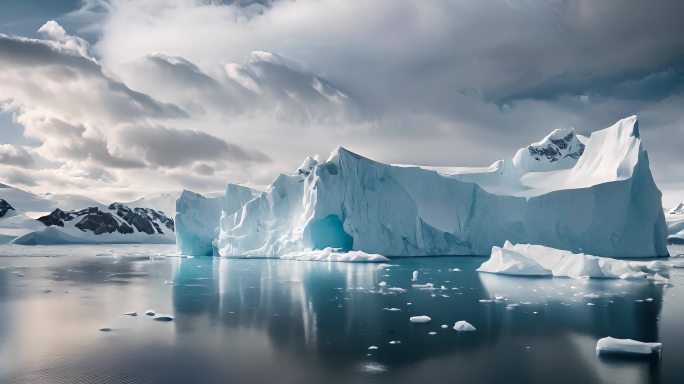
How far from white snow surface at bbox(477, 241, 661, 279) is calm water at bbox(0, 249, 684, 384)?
2217 mm

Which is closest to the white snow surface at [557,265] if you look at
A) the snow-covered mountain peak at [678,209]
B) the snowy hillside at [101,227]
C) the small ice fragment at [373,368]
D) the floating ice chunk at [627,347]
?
the floating ice chunk at [627,347]

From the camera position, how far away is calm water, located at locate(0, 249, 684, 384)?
7746 millimetres

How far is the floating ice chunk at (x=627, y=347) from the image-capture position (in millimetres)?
8711

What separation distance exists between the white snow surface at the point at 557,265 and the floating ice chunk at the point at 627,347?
12992 mm

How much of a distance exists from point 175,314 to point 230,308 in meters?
1.44

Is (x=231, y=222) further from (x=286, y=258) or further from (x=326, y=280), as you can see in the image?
(x=326, y=280)

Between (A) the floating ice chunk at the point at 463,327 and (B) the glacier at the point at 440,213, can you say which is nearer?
(A) the floating ice chunk at the point at 463,327

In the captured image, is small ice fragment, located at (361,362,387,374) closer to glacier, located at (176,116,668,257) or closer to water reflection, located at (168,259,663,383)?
water reflection, located at (168,259,663,383)

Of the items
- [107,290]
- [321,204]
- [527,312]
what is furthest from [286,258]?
[527,312]

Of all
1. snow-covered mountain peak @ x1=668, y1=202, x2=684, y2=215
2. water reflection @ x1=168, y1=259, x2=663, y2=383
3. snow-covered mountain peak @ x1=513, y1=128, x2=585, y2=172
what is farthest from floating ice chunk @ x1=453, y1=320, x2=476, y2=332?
snow-covered mountain peak @ x1=668, y1=202, x2=684, y2=215

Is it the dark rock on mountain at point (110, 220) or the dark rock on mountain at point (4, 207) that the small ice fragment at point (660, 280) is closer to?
the dark rock on mountain at point (110, 220)

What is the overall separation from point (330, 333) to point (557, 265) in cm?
1505

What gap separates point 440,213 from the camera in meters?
33.8

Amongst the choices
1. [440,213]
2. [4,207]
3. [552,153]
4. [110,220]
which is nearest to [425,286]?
[440,213]
